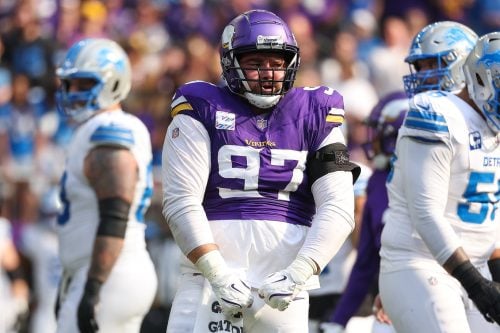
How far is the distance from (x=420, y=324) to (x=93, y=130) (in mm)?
2020

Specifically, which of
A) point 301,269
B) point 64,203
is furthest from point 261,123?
point 64,203

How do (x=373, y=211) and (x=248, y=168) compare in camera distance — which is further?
(x=373, y=211)

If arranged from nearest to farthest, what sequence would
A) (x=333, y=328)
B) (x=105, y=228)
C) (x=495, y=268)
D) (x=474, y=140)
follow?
(x=474, y=140) < (x=495, y=268) < (x=105, y=228) < (x=333, y=328)

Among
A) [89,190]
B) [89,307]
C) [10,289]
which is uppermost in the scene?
[89,190]

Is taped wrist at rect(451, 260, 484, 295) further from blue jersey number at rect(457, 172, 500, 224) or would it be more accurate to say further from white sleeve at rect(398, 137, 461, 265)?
blue jersey number at rect(457, 172, 500, 224)

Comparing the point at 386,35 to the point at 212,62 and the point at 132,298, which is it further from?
the point at 132,298

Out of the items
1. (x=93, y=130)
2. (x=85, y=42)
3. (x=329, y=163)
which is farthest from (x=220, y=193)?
(x=85, y=42)

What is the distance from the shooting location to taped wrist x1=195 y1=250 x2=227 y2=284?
4.97 metres

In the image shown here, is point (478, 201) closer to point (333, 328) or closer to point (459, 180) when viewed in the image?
point (459, 180)

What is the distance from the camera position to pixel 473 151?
226 inches

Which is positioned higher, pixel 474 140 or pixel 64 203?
pixel 474 140

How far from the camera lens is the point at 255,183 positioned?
16.9ft

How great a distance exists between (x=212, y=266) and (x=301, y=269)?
346 millimetres

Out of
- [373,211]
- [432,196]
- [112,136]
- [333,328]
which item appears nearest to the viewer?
[432,196]
